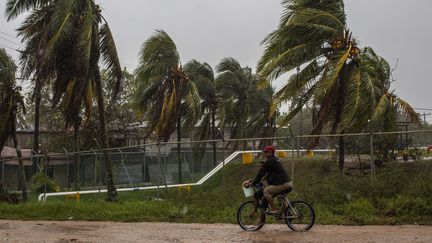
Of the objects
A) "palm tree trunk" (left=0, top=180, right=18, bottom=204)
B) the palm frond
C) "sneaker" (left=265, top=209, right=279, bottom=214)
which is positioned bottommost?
"palm tree trunk" (left=0, top=180, right=18, bottom=204)

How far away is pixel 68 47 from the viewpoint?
18891 mm

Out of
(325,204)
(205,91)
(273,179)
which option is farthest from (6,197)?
(273,179)

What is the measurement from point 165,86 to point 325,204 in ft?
45.0

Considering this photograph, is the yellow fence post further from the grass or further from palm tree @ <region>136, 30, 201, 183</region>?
the grass

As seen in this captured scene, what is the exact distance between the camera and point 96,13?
19.3 meters

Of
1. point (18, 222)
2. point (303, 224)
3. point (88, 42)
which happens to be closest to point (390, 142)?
point (303, 224)

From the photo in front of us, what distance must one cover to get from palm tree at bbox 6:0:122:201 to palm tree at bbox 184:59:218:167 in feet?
29.0

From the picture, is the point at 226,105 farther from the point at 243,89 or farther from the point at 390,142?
the point at 390,142

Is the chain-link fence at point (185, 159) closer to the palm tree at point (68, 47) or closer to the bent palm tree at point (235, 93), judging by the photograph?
the bent palm tree at point (235, 93)

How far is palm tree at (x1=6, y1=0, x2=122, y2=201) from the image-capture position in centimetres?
1802

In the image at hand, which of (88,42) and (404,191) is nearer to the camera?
(404,191)

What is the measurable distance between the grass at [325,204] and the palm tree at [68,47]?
284 centimetres

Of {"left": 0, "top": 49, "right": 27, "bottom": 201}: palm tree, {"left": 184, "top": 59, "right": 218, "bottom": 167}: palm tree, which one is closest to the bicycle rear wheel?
{"left": 0, "top": 49, "right": 27, "bottom": 201}: palm tree

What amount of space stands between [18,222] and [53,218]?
102cm
